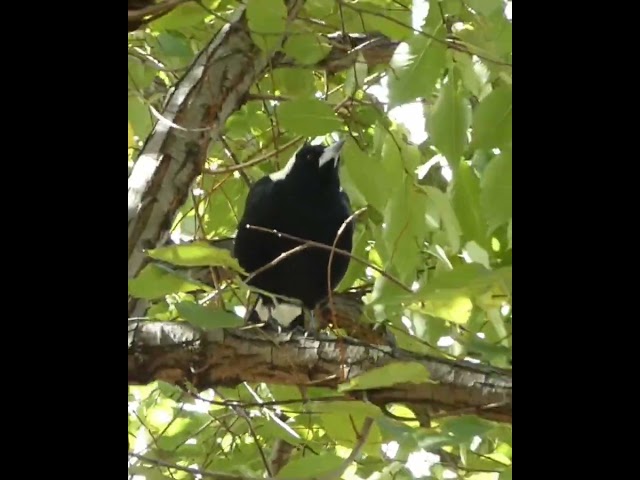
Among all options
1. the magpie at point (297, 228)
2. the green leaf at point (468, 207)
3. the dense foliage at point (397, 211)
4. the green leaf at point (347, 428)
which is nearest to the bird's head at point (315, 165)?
the magpie at point (297, 228)

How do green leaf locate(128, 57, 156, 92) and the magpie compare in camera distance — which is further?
the magpie

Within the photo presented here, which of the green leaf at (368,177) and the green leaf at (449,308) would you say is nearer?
the green leaf at (449,308)

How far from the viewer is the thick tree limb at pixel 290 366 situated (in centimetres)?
101

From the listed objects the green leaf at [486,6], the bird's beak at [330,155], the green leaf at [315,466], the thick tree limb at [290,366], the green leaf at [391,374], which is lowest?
the bird's beak at [330,155]

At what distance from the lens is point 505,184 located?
0.90 metres

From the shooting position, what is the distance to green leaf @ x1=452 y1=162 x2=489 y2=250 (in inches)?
43.7

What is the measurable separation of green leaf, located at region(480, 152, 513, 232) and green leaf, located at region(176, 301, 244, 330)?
0.97ft

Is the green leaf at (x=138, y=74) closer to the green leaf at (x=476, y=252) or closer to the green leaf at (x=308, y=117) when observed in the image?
the green leaf at (x=308, y=117)

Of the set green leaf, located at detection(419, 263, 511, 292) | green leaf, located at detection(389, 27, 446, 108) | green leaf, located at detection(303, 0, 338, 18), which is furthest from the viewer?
green leaf, located at detection(303, 0, 338, 18)

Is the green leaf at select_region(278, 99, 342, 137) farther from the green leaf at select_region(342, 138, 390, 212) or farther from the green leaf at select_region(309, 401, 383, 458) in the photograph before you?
the green leaf at select_region(309, 401, 383, 458)

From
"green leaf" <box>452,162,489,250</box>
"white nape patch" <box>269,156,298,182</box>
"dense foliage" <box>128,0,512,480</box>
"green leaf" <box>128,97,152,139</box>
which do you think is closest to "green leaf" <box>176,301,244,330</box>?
"dense foliage" <box>128,0,512,480</box>

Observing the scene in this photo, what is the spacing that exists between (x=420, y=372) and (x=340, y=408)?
0.09m

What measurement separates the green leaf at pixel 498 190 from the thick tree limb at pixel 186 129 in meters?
0.42
